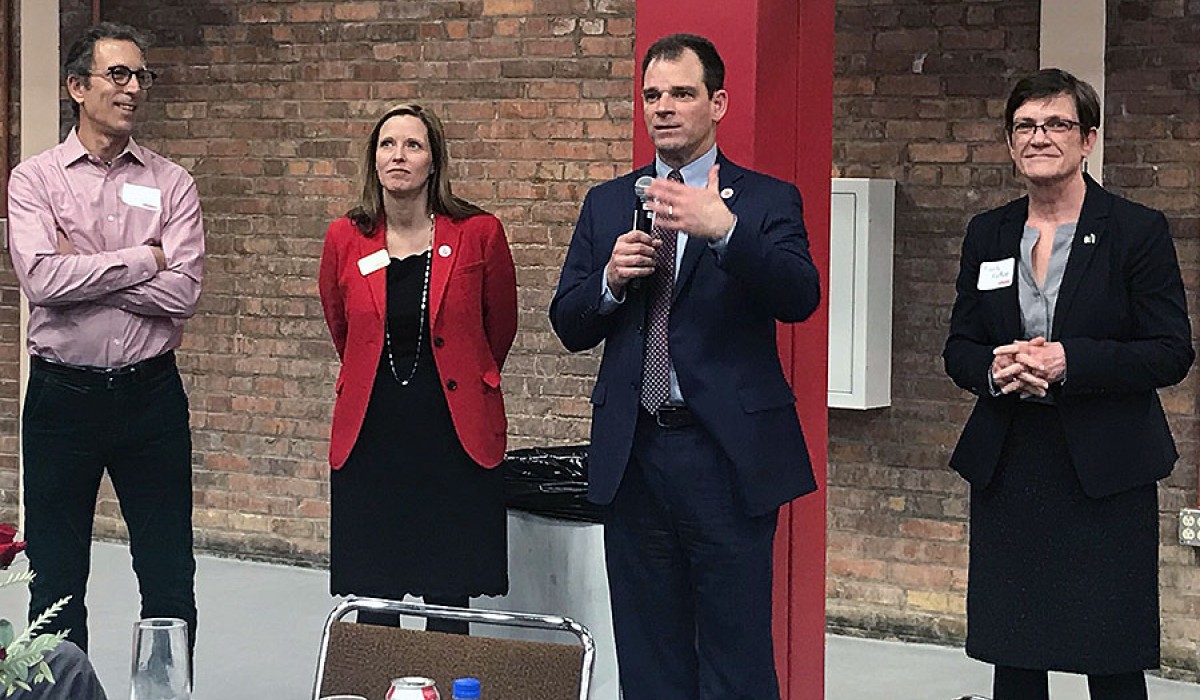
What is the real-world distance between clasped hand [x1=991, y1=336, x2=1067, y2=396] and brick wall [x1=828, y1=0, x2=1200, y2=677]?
7.35ft

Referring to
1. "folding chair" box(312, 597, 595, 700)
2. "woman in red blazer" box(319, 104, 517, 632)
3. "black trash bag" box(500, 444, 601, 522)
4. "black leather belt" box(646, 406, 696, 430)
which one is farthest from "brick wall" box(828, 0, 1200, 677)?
"folding chair" box(312, 597, 595, 700)

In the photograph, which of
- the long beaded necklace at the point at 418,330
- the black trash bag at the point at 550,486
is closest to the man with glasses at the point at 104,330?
the long beaded necklace at the point at 418,330

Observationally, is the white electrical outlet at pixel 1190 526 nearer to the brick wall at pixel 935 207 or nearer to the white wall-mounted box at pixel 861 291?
the brick wall at pixel 935 207

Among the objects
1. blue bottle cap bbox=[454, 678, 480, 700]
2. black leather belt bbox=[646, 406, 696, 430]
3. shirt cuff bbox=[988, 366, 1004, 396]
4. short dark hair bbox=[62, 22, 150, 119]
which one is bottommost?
blue bottle cap bbox=[454, 678, 480, 700]

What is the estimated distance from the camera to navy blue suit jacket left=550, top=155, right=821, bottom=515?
142 inches

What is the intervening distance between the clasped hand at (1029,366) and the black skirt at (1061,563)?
9 cm

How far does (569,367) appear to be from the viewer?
6.91 metres

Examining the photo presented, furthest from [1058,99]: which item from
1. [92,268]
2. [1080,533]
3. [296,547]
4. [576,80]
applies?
[296,547]

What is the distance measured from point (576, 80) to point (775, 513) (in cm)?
338

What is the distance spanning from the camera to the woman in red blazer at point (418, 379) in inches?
175

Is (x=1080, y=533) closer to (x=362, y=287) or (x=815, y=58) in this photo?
(x=815, y=58)

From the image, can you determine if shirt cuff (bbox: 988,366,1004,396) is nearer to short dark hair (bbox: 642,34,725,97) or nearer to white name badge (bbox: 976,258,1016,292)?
white name badge (bbox: 976,258,1016,292)

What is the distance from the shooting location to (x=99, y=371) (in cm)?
452

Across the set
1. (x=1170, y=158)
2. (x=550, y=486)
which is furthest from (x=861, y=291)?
(x=550, y=486)
